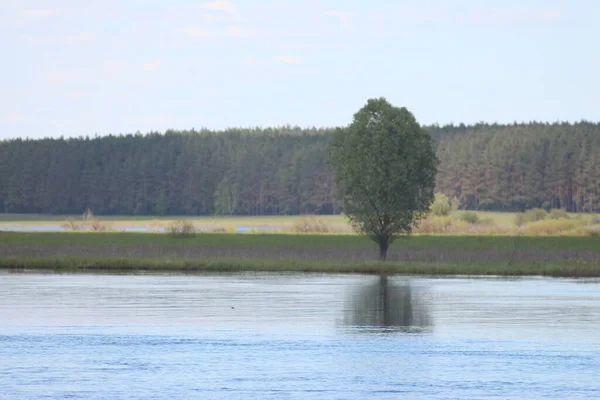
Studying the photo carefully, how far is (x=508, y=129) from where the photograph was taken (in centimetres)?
19800

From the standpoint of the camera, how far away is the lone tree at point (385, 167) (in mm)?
72438

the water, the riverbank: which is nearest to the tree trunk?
the riverbank

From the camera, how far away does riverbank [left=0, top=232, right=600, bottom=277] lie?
65.5 metres

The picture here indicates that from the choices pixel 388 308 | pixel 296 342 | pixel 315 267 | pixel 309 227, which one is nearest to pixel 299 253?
pixel 315 267

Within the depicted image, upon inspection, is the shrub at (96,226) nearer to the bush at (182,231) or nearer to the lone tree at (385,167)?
the bush at (182,231)

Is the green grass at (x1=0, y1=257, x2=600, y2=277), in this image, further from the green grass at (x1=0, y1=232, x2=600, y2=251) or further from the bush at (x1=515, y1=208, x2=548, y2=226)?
the bush at (x1=515, y1=208, x2=548, y2=226)

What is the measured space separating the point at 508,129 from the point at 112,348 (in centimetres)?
17331

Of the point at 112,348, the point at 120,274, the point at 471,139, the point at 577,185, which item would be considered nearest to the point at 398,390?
the point at 112,348

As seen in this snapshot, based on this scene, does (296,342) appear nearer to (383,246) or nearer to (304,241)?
(383,246)

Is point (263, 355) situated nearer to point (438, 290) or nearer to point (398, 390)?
point (398, 390)

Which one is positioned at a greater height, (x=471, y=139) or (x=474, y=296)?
(x=471, y=139)

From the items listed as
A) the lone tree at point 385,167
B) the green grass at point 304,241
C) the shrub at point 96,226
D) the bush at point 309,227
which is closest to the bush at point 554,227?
the green grass at point 304,241

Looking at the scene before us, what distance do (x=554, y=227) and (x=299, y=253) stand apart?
3936 cm

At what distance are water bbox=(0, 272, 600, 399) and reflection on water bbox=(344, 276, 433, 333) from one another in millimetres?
68
